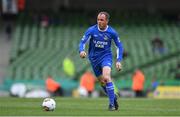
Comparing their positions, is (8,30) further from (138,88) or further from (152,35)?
(138,88)

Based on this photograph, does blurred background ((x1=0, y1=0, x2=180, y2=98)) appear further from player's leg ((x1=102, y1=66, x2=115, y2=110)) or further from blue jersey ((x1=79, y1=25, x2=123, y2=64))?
player's leg ((x1=102, y1=66, x2=115, y2=110))

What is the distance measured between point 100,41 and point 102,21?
637 mm

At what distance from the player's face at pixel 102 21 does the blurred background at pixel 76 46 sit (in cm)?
1769

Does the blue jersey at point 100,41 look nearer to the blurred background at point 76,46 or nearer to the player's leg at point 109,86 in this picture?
the player's leg at point 109,86

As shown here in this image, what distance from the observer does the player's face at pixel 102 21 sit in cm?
1709

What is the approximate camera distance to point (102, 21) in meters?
17.2

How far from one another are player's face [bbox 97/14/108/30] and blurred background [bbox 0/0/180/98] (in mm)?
17693

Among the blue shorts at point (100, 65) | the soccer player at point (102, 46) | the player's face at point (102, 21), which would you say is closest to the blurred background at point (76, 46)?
the blue shorts at point (100, 65)

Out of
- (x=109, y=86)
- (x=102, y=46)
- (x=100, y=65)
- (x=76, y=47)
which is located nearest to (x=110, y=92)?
(x=109, y=86)

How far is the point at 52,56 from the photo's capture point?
43031mm

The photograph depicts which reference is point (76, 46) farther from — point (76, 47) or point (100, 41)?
point (100, 41)

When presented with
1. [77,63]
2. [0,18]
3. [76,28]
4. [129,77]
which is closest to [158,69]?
[129,77]

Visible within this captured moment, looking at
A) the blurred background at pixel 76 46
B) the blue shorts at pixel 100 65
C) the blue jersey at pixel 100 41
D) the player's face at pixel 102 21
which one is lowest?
the blue shorts at pixel 100 65

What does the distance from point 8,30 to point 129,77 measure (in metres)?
9.83
